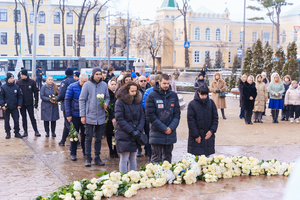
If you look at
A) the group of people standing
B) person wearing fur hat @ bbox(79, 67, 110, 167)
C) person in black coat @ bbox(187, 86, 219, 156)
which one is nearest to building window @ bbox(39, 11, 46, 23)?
the group of people standing

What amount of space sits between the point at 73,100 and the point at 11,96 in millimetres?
3181

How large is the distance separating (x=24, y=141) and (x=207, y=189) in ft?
19.4

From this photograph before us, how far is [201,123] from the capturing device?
6.61m

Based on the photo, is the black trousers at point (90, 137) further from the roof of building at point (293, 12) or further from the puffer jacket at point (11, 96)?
the roof of building at point (293, 12)

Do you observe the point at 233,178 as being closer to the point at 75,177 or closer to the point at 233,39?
the point at 75,177

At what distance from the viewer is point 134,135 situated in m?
6.13

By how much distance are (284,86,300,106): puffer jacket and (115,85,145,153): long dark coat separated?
30.0 feet

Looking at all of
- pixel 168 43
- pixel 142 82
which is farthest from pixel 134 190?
pixel 168 43

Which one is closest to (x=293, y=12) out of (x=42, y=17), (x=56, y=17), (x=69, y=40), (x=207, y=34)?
(x=207, y=34)

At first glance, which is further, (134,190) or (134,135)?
(134,135)

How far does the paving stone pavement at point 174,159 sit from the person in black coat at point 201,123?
745 millimetres

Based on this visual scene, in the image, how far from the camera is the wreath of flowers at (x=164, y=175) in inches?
207

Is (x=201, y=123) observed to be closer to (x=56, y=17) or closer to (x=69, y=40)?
(x=69, y=40)

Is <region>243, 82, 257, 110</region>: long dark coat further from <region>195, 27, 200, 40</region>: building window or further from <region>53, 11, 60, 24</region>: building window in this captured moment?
<region>195, 27, 200, 40</region>: building window
